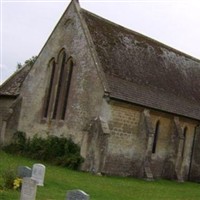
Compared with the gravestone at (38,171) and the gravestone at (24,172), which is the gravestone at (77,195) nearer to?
the gravestone at (24,172)

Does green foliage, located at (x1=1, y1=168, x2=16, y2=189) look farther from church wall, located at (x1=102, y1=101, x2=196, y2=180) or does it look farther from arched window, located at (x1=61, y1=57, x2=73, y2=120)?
arched window, located at (x1=61, y1=57, x2=73, y2=120)

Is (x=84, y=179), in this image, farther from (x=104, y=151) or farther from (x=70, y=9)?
(x=70, y=9)

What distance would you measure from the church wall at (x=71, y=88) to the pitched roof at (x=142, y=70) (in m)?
0.88

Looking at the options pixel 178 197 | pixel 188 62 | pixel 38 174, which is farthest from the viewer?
pixel 188 62

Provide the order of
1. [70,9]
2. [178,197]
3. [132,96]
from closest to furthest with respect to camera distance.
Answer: [178,197] → [132,96] → [70,9]

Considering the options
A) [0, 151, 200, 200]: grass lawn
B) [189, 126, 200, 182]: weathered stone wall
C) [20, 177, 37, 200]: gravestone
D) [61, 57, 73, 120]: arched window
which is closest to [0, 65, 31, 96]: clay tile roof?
[61, 57, 73, 120]: arched window

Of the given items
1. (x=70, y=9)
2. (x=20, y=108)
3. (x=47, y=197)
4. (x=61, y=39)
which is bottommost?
(x=47, y=197)

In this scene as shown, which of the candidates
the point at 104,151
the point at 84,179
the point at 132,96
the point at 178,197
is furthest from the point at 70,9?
the point at 178,197

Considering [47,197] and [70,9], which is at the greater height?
[70,9]

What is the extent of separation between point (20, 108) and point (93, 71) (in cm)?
757

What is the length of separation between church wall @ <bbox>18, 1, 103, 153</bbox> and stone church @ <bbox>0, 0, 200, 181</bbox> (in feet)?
0.20

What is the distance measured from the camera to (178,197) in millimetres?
22453

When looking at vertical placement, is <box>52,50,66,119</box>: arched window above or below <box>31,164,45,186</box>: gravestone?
above

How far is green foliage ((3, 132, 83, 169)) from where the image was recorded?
28.9 meters
